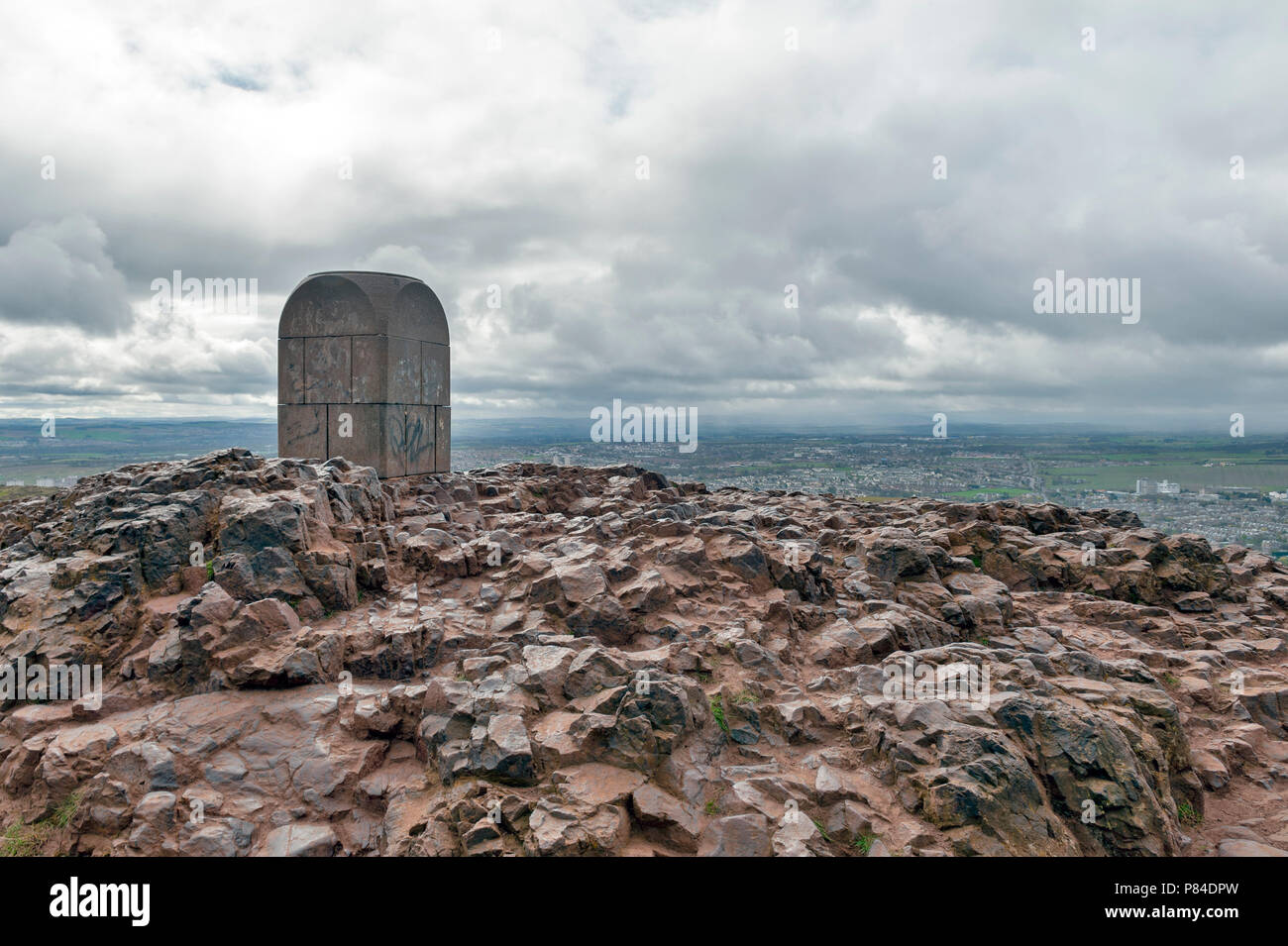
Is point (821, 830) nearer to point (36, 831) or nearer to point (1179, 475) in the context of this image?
point (36, 831)

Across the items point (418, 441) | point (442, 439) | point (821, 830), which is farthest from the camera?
point (442, 439)

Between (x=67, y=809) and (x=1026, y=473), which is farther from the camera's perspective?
(x=1026, y=473)

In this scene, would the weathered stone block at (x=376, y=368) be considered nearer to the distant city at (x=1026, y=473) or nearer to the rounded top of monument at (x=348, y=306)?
the rounded top of monument at (x=348, y=306)

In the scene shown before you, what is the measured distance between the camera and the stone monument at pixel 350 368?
18.1m

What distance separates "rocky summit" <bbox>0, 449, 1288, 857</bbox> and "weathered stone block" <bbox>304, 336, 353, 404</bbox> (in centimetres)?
399

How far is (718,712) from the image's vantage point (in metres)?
8.66

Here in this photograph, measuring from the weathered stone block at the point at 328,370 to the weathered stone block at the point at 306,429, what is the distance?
297 mm

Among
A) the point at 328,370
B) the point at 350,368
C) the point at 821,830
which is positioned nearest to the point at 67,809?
the point at 821,830

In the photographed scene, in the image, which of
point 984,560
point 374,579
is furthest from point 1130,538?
point 374,579

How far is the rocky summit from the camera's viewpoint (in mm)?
7016

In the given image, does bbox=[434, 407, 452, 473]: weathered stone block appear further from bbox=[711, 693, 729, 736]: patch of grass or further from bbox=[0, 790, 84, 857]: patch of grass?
bbox=[711, 693, 729, 736]: patch of grass

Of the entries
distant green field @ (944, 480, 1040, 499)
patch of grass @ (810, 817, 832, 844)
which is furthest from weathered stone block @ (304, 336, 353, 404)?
distant green field @ (944, 480, 1040, 499)

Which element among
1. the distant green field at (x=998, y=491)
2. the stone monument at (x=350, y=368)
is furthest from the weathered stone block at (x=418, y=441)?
the distant green field at (x=998, y=491)

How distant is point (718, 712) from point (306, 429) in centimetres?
1478
